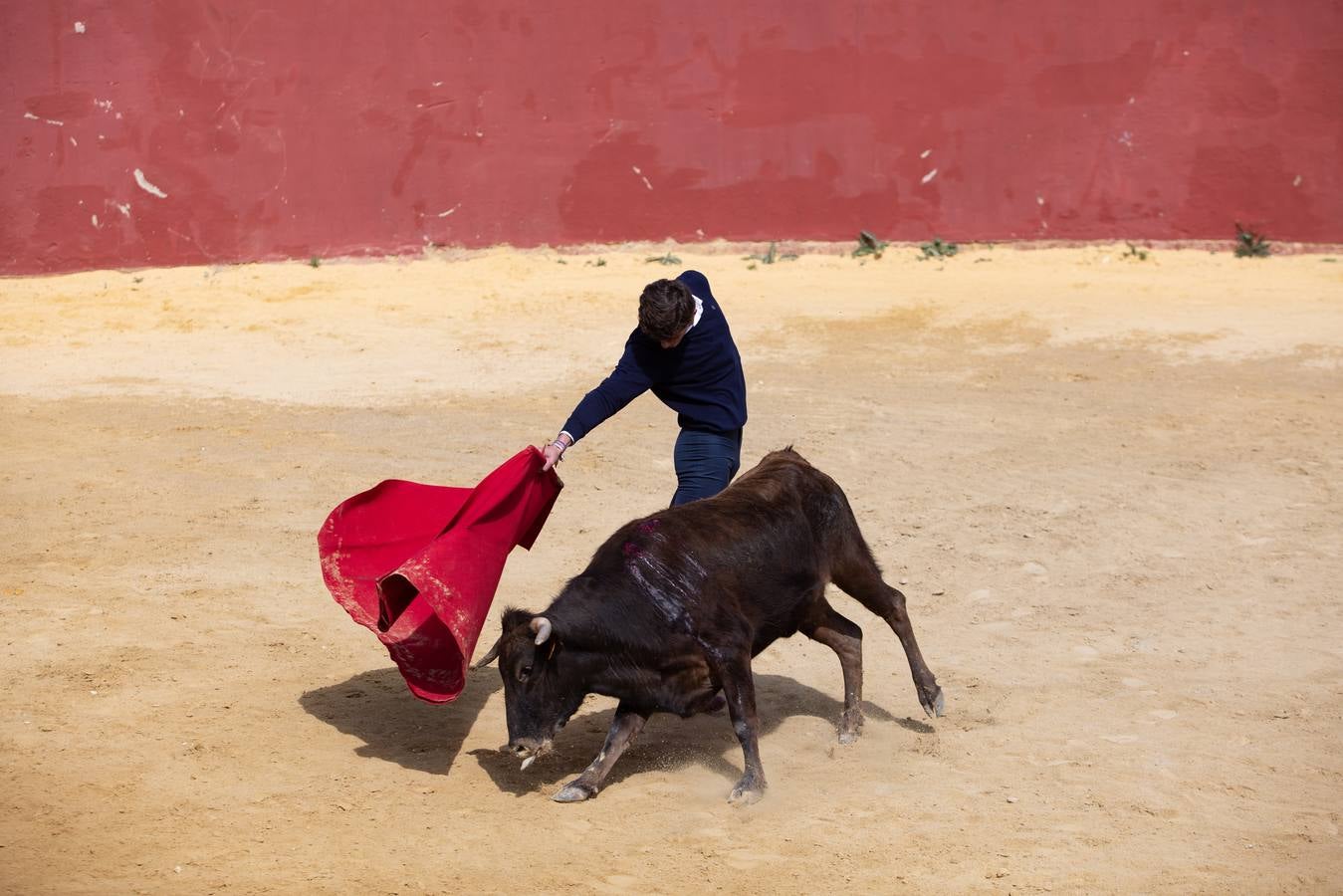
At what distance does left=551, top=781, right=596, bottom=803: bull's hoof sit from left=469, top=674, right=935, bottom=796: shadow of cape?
150 millimetres

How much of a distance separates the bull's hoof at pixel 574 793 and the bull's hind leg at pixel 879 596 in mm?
1331

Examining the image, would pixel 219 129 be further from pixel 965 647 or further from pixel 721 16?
pixel 965 647

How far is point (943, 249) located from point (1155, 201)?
200 centimetres

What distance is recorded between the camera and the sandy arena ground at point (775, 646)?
495cm

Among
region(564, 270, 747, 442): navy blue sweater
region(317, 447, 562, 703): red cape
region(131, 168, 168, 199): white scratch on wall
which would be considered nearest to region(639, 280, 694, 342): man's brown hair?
region(564, 270, 747, 442): navy blue sweater

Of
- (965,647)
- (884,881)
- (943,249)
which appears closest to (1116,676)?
(965,647)

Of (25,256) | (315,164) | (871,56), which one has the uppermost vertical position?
(871,56)

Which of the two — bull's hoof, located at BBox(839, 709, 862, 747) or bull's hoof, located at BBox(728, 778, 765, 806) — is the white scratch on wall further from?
bull's hoof, located at BBox(728, 778, 765, 806)

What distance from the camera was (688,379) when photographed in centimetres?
614

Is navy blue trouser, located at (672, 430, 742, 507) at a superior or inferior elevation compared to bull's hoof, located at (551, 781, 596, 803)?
superior

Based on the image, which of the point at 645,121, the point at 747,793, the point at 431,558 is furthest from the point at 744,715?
the point at 645,121

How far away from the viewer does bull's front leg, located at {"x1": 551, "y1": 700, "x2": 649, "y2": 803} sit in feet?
17.4

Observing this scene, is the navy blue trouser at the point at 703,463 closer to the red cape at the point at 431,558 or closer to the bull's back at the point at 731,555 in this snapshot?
the bull's back at the point at 731,555

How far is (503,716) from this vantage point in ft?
20.3
